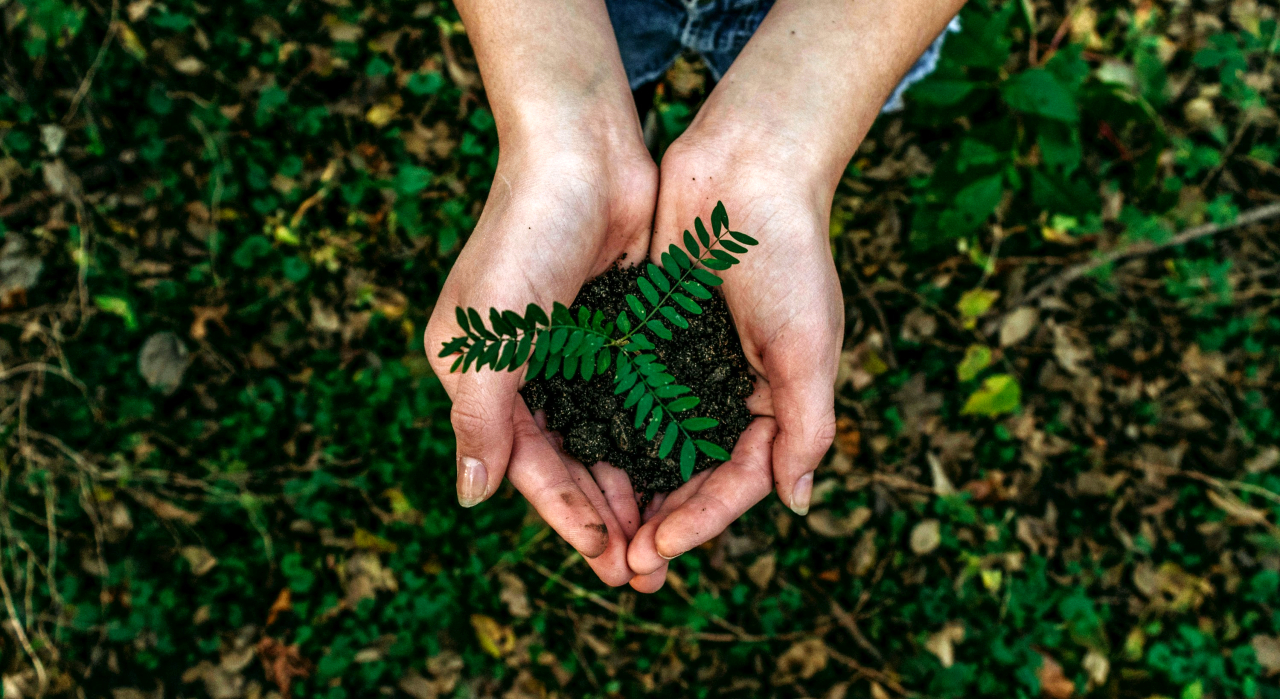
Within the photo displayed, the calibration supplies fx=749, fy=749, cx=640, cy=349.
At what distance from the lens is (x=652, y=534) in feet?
7.99

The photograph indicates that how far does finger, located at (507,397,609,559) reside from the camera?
7.73ft

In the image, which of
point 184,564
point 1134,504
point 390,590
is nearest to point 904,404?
point 1134,504

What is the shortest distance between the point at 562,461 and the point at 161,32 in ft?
10.5

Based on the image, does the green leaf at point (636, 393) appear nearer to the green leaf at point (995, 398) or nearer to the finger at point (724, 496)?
the finger at point (724, 496)

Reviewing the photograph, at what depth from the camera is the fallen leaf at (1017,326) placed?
12.2 ft

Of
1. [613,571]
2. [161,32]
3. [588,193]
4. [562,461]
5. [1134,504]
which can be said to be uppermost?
[161,32]

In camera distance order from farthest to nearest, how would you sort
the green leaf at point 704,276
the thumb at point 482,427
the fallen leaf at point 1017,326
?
the fallen leaf at point 1017,326, the thumb at point 482,427, the green leaf at point 704,276

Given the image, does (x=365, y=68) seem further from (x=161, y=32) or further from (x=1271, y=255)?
(x=1271, y=255)

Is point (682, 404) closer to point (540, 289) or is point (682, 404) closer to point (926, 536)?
point (540, 289)

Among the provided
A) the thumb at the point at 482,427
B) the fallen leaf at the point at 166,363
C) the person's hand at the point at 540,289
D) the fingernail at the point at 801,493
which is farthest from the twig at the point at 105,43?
the fingernail at the point at 801,493

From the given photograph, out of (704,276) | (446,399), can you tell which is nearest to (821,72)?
(704,276)

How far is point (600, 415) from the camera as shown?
245cm

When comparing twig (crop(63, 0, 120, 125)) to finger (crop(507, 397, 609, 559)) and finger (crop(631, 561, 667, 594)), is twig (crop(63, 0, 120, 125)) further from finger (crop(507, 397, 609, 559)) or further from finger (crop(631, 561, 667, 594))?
finger (crop(631, 561, 667, 594))

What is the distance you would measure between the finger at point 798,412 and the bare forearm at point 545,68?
1.00 metres
